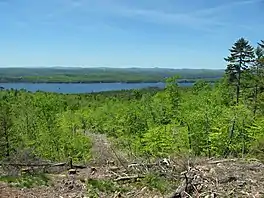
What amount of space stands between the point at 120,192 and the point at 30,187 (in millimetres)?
3044

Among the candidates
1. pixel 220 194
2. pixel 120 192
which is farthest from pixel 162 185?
pixel 220 194

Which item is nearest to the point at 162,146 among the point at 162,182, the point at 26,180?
the point at 162,182

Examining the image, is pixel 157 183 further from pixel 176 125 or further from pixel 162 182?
pixel 176 125

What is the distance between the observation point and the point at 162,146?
1048 inches

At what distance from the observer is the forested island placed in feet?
39.4

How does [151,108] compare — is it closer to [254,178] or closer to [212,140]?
[212,140]

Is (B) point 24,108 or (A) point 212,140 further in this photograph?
(B) point 24,108

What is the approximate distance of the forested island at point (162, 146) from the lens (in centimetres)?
1202

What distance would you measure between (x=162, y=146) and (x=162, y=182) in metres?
14.2

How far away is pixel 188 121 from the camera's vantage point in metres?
30.5

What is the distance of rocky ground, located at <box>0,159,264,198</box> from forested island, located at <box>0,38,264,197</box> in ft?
0.10

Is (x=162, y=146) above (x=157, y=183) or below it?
below

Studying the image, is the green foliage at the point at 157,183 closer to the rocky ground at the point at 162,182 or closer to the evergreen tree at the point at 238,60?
the rocky ground at the point at 162,182

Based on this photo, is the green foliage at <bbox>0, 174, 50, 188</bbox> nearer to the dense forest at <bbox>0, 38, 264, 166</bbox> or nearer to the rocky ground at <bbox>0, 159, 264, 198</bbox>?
the rocky ground at <bbox>0, 159, 264, 198</bbox>
